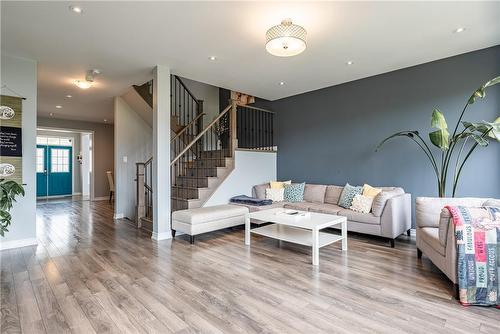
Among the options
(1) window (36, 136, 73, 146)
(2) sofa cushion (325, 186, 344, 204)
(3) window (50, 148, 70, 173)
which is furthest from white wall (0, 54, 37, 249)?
(3) window (50, 148, 70, 173)

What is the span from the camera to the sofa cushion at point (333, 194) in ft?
16.3

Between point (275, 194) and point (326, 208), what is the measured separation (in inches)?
47.0

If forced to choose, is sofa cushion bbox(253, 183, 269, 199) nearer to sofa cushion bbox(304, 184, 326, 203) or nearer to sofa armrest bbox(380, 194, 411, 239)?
sofa cushion bbox(304, 184, 326, 203)

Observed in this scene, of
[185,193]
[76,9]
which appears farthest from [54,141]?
[76,9]

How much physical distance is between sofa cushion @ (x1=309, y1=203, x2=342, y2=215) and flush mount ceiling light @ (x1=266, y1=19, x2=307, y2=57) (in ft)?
8.49

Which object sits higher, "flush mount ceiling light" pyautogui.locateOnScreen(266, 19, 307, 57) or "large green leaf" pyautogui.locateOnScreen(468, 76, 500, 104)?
"flush mount ceiling light" pyautogui.locateOnScreen(266, 19, 307, 57)

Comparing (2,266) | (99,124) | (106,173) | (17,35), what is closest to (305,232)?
(2,266)

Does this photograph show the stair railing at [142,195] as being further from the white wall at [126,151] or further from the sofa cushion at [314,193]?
the sofa cushion at [314,193]

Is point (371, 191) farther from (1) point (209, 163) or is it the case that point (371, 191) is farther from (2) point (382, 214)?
(1) point (209, 163)

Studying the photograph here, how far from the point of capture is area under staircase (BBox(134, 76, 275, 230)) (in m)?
5.05

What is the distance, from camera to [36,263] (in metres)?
3.17

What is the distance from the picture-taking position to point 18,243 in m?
3.79

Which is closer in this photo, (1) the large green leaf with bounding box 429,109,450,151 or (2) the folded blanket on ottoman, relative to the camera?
(1) the large green leaf with bounding box 429,109,450,151

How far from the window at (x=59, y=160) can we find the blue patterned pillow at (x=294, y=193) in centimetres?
889
